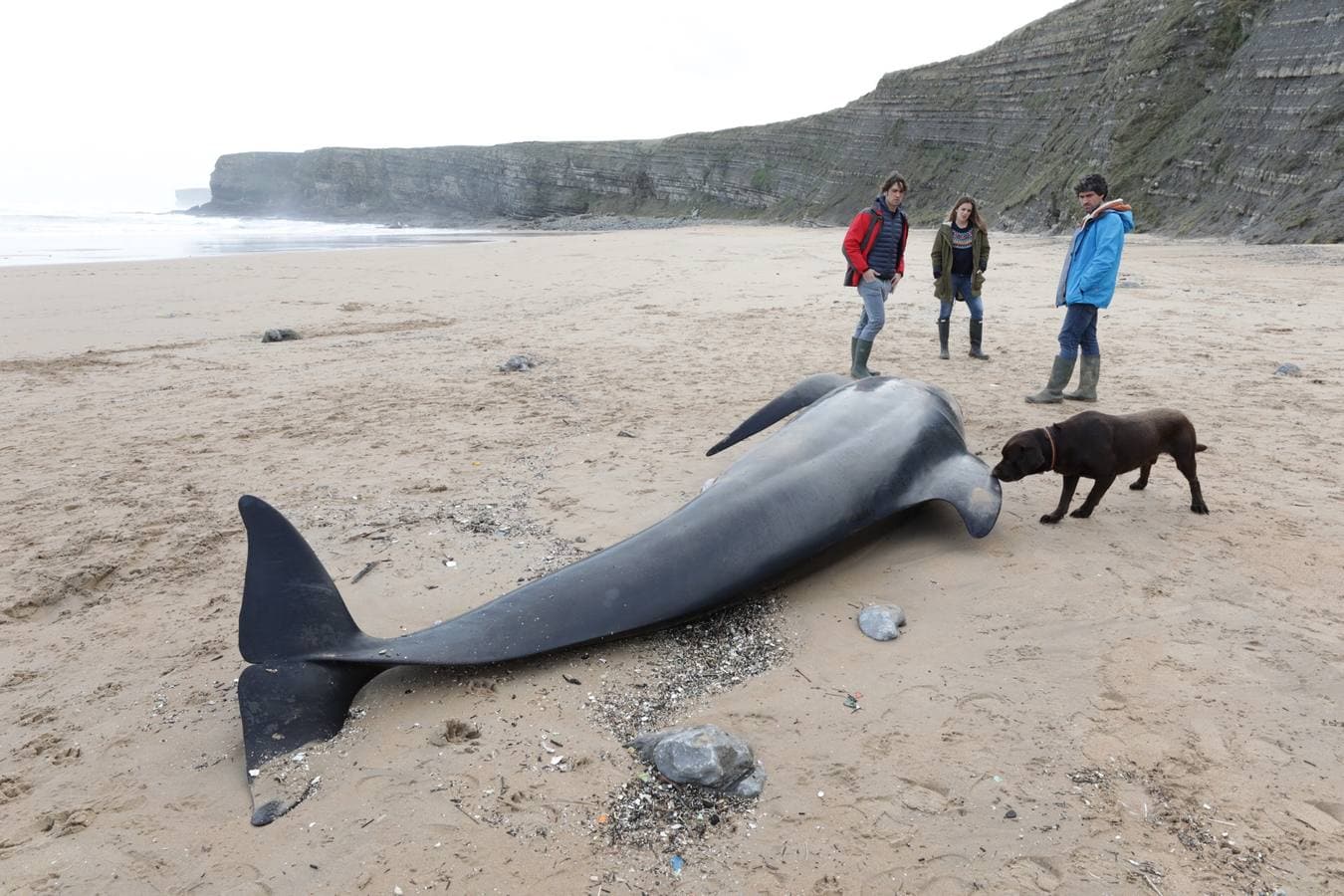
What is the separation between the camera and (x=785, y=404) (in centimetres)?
600

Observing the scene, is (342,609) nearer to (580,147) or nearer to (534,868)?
(534,868)

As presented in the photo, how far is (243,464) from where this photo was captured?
19.7ft

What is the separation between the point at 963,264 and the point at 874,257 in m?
1.63

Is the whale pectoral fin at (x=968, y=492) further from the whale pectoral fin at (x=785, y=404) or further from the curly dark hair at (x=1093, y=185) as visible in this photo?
the curly dark hair at (x=1093, y=185)

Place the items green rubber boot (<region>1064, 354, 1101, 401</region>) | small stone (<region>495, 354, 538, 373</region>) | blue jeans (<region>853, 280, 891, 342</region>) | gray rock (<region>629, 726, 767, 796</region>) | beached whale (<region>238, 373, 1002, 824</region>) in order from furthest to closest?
small stone (<region>495, 354, 538, 373</region>) < blue jeans (<region>853, 280, 891, 342</region>) < green rubber boot (<region>1064, 354, 1101, 401</region>) < beached whale (<region>238, 373, 1002, 824</region>) < gray rock (<region>629, 726, 767, 796</region>)

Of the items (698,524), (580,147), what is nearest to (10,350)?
(698,524)

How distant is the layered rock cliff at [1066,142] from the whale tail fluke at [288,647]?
74.2ft

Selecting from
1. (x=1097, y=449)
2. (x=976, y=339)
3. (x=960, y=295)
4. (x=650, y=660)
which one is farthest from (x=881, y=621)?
(x=960, y=295)

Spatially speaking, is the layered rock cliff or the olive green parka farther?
the layered rock cliff

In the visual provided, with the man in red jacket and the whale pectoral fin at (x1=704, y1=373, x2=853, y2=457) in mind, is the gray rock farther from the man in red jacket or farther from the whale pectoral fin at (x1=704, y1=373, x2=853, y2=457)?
the man in red jacket

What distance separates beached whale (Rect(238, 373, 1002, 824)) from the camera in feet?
10.4

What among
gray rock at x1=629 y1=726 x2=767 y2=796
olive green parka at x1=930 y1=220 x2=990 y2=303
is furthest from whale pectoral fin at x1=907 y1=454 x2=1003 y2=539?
olive green parka at x1=930 y1=220 x2=990 y2=303

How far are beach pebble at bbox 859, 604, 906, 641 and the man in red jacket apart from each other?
4.61 meters

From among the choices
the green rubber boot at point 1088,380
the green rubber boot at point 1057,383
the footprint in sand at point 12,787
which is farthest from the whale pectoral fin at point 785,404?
the footprint in sand at point 12,787
